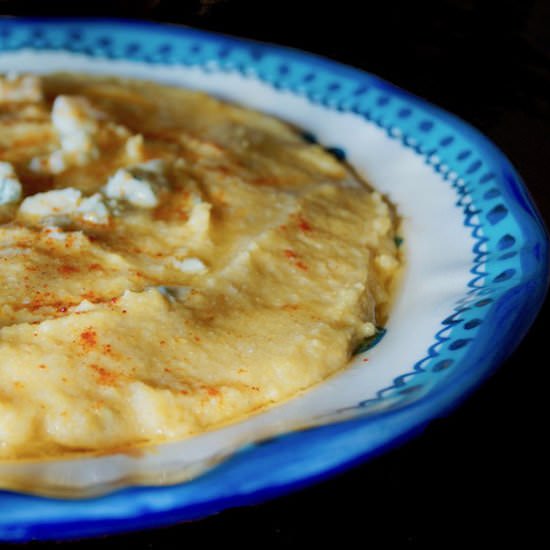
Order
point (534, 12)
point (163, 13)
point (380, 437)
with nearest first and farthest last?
point (380, 437), point (163, 13), point (534, 12)

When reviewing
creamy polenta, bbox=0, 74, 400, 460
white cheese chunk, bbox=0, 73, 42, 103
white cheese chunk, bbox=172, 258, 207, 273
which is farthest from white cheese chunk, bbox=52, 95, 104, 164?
white cheese chunk, bbox=172, 258, 207, 273

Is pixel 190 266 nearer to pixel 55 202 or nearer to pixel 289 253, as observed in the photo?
pixel 289 253

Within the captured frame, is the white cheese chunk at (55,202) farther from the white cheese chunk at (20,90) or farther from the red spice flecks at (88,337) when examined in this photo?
the white cheese chunk at (20,90)

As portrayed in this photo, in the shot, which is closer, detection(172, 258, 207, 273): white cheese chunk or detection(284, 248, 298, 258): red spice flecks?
detection(172, 258, 207, 273): white cheese chunk

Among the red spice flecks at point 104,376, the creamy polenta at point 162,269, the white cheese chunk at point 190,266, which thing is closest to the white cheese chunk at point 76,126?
the creamy polenta at point 162,269

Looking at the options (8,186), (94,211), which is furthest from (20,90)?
(94,211)

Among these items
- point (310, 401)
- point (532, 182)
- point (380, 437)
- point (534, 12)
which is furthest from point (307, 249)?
point (534, 12)

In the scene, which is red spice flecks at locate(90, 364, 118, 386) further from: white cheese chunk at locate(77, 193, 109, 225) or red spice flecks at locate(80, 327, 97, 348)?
white cheese chunk at locate(77, 193, 109, 225)

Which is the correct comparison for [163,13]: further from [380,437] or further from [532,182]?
[380,437]
